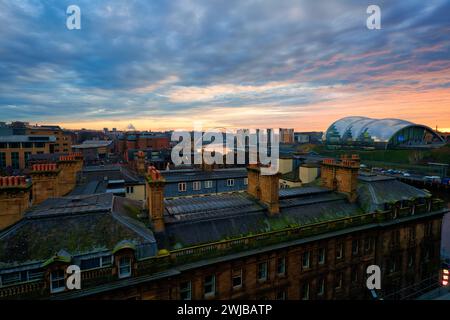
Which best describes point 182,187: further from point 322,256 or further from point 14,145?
point 14,145

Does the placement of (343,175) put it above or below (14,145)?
below

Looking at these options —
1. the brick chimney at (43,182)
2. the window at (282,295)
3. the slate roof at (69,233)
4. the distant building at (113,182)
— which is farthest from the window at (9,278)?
the distant building at (113,182)

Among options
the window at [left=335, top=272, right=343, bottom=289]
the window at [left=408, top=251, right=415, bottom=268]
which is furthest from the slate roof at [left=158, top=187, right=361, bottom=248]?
the window at [left=408, top=251, right=415, bottom=268]

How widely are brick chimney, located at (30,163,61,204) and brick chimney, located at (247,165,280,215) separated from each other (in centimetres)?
1980

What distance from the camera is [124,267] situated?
16016 millimetres

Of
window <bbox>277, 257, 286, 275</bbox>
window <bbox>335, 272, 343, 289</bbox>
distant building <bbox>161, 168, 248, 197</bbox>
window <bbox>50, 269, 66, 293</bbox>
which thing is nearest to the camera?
window <bbox>50, 269, 66, 293</bbox>

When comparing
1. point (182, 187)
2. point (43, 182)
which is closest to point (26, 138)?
point (182, 187)

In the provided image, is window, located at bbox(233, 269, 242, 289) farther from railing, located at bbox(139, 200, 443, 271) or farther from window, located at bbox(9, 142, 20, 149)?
window, located at bbox(9, 142, 20, 149)

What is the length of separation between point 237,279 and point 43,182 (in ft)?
66.9

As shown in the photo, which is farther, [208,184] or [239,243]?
[208,184]

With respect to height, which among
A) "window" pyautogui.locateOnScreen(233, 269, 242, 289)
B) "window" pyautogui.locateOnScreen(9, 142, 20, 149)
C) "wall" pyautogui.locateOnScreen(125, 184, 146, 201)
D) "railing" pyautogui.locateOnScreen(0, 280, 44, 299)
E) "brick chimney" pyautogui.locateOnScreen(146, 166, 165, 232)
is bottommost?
"window" pyautogui.locateOnScreen(233, 269, 242, 289)

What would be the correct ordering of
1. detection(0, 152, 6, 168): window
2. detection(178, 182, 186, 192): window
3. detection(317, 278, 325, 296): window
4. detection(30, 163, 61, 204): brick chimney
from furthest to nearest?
detection(0, 152, 6, 168): window → detection(178, 182, 186, 192): window → detection(317, 278, 325, 296): window → detection(30, 163, 61, 204): brick chimney

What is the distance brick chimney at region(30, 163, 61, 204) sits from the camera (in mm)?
23766

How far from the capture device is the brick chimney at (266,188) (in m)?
23.6
